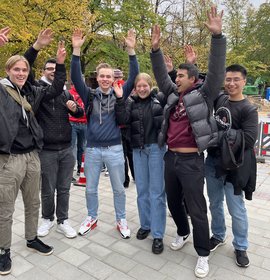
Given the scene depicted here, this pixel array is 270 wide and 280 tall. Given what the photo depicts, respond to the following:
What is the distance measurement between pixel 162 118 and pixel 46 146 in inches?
55.5

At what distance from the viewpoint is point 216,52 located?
104 inches

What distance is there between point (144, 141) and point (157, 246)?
121 cm

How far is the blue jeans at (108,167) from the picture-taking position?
3633mm

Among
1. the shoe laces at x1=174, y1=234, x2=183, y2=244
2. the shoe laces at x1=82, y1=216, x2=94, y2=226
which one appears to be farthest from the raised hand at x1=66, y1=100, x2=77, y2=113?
the shoe laces at x1=174, y1=234, x2=183, y2=244

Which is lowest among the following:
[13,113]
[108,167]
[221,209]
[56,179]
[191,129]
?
[221,209]

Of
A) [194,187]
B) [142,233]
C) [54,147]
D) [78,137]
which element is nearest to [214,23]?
[194,187]

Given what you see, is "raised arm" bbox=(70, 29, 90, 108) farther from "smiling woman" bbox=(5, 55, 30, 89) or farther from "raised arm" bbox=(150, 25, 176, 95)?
"raised arm" bbox=(150, 25, 176, 95)

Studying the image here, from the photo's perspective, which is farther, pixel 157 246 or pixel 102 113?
pixel 102 113

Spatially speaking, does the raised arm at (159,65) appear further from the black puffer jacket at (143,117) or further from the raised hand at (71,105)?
the raised hand at (71,105)

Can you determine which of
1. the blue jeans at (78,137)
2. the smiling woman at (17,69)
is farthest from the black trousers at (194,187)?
the blue jeans at (78,137)

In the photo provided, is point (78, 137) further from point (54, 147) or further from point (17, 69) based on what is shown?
point (17, 69)

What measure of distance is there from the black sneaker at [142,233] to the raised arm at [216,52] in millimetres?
1993

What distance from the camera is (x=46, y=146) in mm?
3520

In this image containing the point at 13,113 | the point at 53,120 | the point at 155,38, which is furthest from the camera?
the point at 53,120
